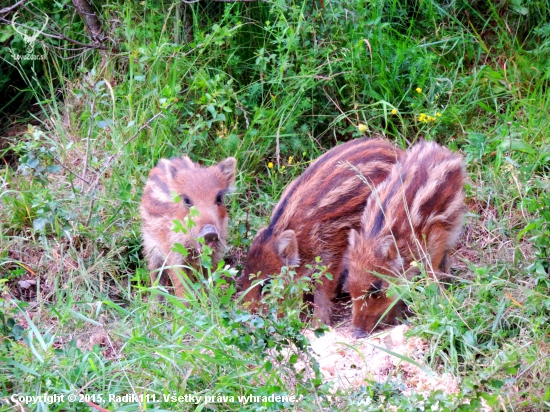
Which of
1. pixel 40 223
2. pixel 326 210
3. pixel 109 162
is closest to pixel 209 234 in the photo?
pixel 326 210

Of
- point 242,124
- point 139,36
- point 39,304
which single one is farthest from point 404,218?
point 139,36

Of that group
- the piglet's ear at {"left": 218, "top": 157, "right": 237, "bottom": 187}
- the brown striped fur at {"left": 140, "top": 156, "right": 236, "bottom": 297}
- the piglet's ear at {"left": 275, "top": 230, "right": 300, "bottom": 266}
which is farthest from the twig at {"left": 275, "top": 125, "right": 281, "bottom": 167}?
the piglet's ear at {"left": 275, "top": 230, "right": 300, "bottom": 266}

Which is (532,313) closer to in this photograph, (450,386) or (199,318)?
(450,386)

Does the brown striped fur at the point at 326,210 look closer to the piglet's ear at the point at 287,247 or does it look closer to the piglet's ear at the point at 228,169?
the piglet's ear at the point at 287,247

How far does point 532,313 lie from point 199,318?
1812 mm

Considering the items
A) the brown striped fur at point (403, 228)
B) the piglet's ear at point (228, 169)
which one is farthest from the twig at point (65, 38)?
the brown striped fur at point (403, 228)

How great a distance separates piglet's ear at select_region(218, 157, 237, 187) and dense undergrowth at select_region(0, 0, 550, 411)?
0.33 m

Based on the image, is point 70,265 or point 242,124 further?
point 242,124

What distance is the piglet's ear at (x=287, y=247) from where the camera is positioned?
5.09 metres

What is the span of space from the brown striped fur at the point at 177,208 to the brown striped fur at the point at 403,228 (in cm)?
95

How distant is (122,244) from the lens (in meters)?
5.64

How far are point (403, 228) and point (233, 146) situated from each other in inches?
67.8

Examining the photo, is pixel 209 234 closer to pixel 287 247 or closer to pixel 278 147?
pixel 287 247

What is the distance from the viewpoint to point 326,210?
5383 mm
